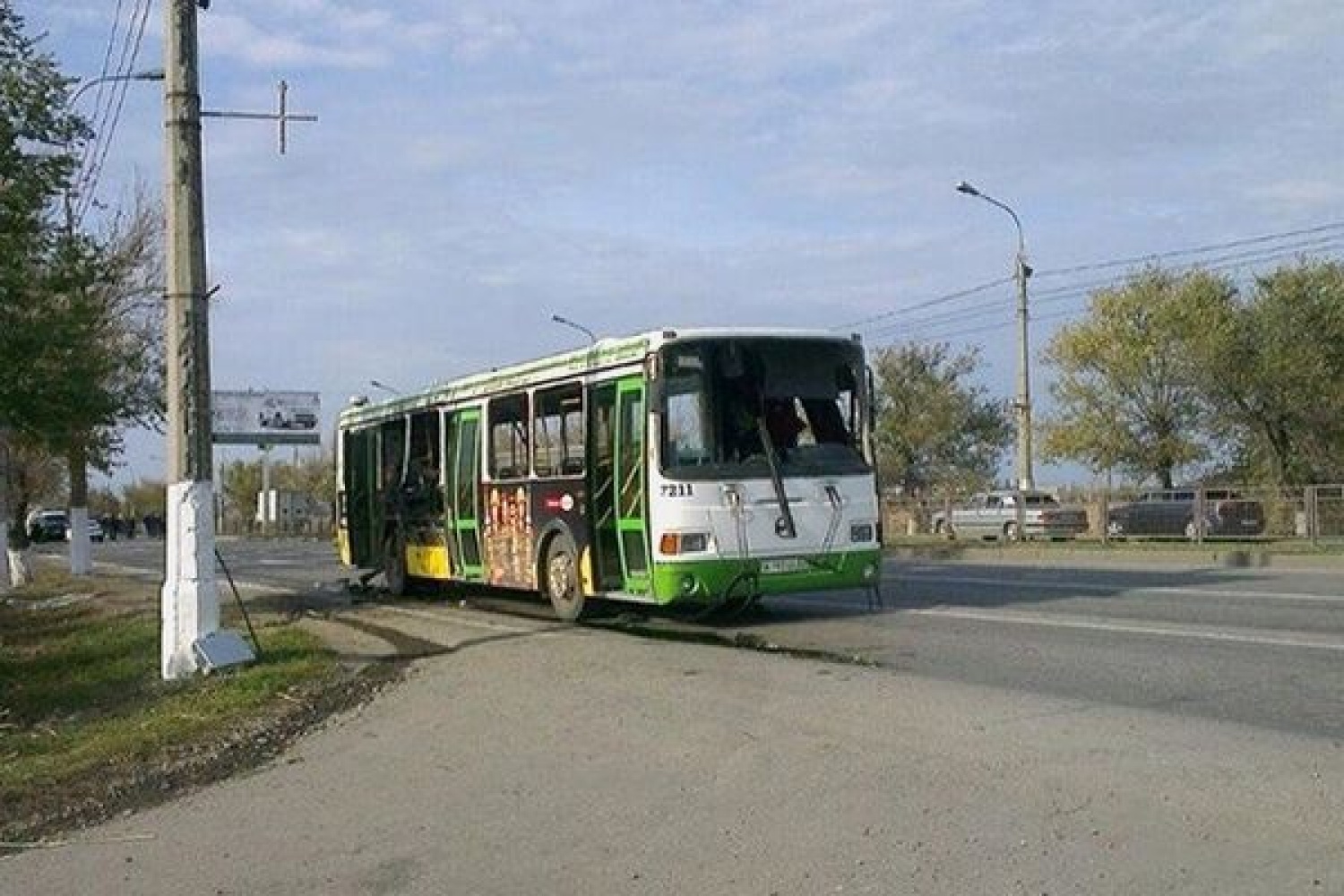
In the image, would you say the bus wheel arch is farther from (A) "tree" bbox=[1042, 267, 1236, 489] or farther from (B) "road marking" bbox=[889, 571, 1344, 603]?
(A) "tree" bbox=[1042, 267, 1236, 489]

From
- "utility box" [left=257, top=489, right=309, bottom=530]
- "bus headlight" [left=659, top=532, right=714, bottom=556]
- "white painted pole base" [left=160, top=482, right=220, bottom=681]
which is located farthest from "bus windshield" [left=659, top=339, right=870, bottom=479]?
"utility box" [left=257, top=489, right=309, bottom=530]

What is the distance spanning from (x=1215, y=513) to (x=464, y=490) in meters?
19.8

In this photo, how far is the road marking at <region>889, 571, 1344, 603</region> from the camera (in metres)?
18.0

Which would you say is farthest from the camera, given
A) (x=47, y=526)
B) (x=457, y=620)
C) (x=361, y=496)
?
(x=47, y=526)

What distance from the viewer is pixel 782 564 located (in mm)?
14914

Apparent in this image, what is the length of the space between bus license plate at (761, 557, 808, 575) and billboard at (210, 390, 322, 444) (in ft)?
290

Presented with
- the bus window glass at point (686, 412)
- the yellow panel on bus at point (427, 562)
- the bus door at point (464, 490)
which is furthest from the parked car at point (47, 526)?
the bus window glass at point (686, 412)

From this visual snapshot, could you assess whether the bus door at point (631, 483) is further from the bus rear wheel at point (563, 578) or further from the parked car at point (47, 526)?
the parked car at point (47, 526)

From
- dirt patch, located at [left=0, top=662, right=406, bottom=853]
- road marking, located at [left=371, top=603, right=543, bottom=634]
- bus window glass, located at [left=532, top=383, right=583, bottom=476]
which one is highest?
bus window glass, located at [left=532, top=383, right=583, bottom=476]

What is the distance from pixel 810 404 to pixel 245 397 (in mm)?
91751

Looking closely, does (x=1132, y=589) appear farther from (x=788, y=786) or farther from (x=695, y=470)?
(x=788, y=786)

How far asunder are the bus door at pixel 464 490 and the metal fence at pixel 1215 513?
19363mm

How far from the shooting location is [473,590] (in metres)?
22.6

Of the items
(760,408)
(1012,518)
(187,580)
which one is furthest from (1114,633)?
(1012,518)
